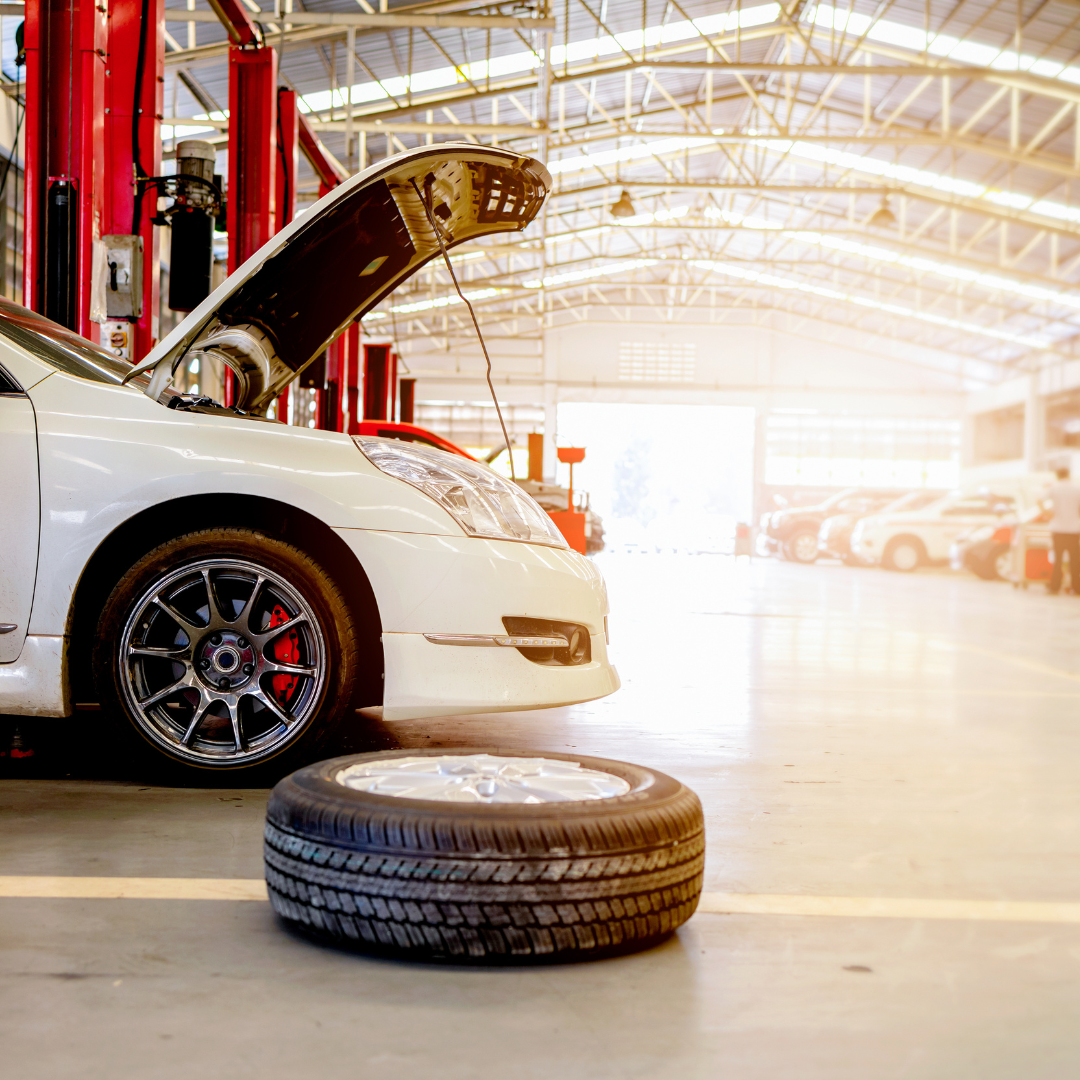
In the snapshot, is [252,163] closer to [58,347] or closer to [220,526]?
[58,347]

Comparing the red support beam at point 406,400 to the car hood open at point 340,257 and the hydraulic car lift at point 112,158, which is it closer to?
the hydraulic car lift at point 112,158

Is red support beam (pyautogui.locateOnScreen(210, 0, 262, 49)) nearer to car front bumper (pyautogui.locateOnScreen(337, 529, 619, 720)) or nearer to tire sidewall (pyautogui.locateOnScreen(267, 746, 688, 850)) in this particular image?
car front bumper (pyautogui.locateOnScreen(337, 529, 619, 720))

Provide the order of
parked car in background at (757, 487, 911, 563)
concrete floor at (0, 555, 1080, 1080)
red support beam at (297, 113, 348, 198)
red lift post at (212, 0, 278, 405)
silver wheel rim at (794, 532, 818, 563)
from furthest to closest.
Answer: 1. parked car in background at (757, 487, 911, 563)
2. silver wheel rim at (794, 532, 818, 563)
3. red support beam at (297, 113, 348, 198)
4. red lift post at (212, 0, 278, 405)
5. concrete floor at (0, 555, 1080, 1080)

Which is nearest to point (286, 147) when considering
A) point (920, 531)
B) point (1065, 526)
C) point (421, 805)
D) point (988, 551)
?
point (421, 805)

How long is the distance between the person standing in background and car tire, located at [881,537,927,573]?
497 centimetres

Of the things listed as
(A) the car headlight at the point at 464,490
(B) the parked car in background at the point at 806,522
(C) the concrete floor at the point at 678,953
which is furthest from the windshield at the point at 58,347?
(B) the parked car in background at the point at 806,522

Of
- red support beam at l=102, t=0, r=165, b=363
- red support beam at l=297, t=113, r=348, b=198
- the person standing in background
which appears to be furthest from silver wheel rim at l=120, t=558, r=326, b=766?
the person standing in background

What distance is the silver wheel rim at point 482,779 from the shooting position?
1.95 metres

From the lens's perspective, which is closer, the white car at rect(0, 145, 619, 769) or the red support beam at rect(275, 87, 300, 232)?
the white car at rect(0, 145, 619, 769)

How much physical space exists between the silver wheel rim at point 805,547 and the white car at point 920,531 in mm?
4097

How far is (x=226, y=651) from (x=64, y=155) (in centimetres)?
326

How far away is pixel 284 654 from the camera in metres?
2.81

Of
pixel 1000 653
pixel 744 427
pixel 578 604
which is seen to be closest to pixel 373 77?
pixel 1000 653

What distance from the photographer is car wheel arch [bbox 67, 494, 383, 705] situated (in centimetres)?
279
